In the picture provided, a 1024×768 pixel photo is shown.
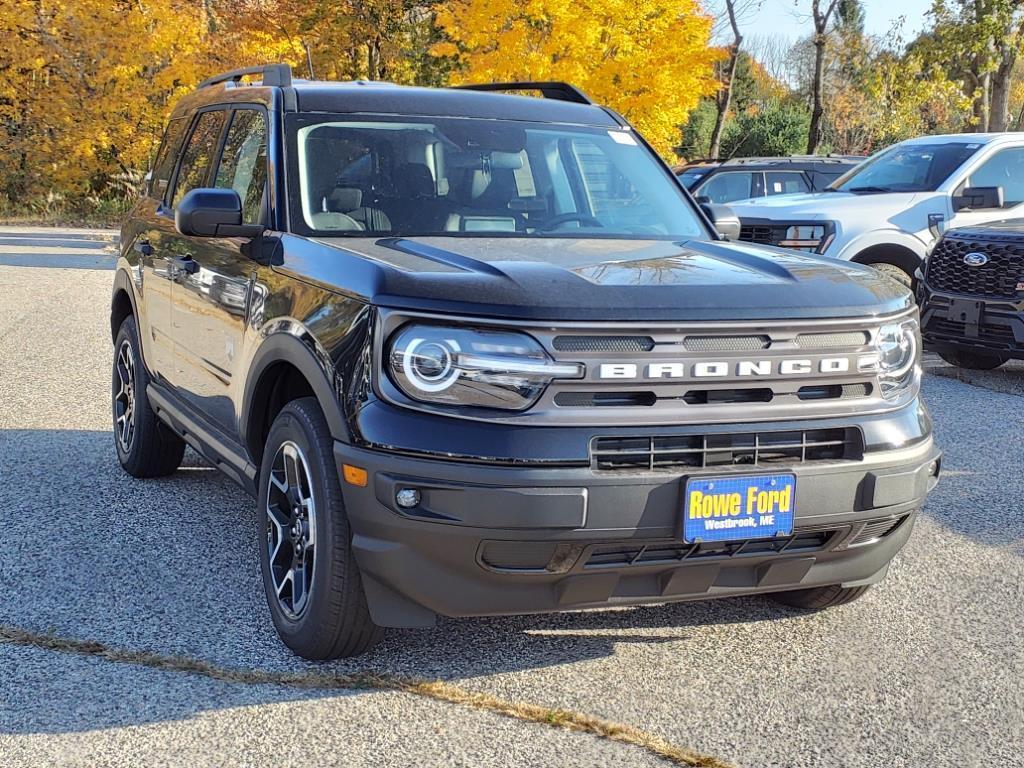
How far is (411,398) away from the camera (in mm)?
3426

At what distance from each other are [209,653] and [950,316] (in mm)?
7279

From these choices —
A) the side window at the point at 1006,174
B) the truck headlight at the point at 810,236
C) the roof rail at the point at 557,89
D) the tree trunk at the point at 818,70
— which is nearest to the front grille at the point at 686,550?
the roof rail at the point at 557,89

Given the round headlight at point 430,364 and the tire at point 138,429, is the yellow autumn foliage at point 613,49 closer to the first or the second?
the tire at point 138,429

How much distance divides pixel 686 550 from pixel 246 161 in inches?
101

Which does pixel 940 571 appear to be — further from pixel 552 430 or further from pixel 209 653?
pixel 209 653

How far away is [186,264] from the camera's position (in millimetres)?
5250

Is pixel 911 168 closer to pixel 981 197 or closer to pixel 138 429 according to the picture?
pixel 981 197

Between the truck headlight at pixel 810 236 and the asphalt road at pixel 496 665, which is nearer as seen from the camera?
the asphalt road at pixel 496 665

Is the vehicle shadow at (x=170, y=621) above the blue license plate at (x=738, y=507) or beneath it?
beneath

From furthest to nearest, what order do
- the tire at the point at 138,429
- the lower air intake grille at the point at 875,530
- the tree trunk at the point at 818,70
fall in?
the tree trunk at the point at 818,70
the tire at the point at 138,429
the lower air intake grille at the point at 875,530

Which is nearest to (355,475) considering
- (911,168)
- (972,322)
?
(972,322)

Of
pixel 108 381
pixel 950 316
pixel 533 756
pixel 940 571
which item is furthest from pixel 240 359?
pixel 950 316

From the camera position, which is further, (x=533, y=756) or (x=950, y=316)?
(x=950, y=316)

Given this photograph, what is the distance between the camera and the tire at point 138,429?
241 inches
